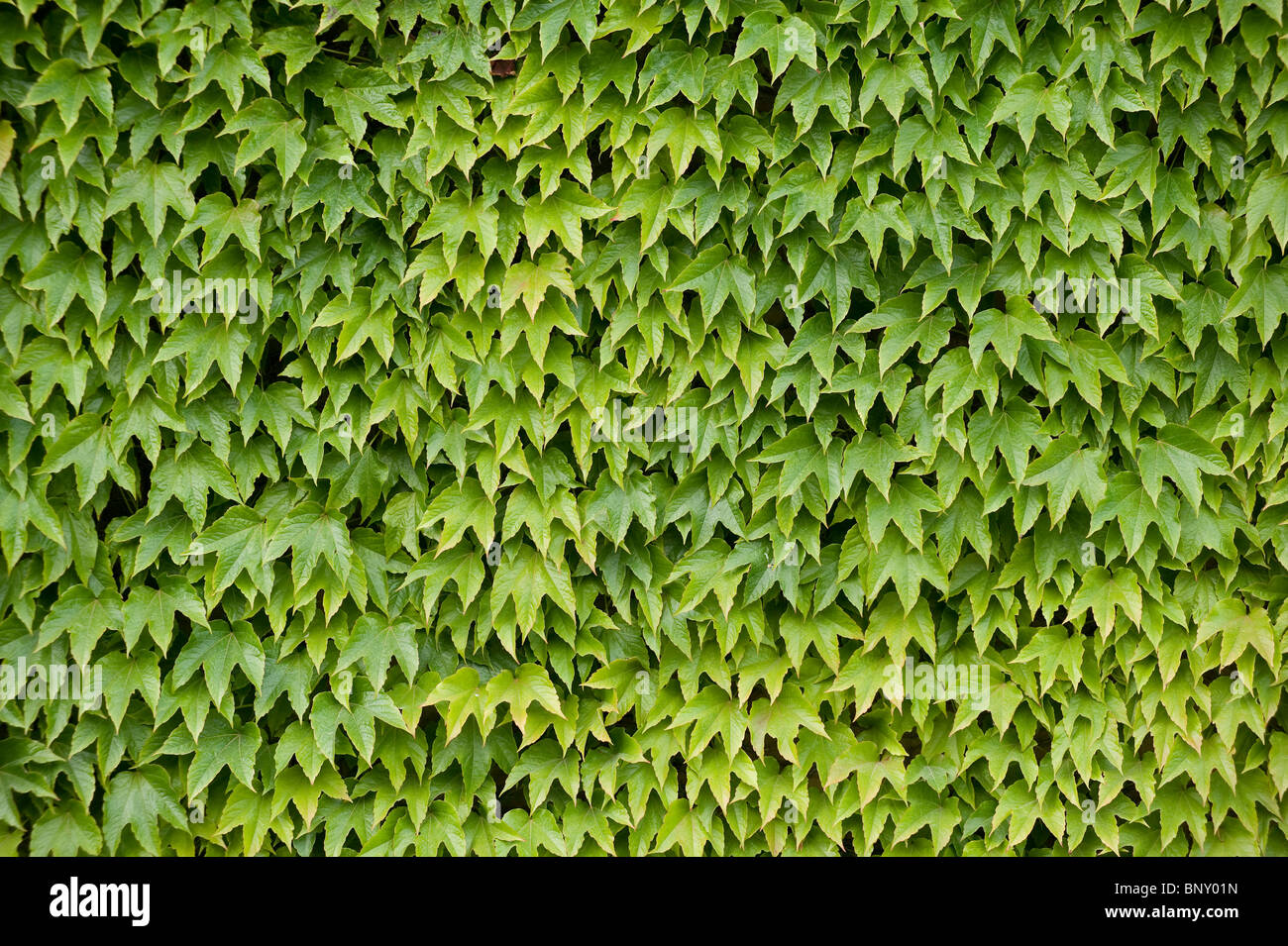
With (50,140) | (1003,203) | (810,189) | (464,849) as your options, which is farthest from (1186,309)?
(50,140)

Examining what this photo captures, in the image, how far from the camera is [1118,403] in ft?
8.52

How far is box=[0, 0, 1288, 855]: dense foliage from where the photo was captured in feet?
8.04

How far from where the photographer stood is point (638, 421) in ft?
8.50

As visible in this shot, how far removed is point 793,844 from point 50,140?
2964 mm

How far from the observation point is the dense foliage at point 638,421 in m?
2.45

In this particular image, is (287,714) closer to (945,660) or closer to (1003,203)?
(945,660)
